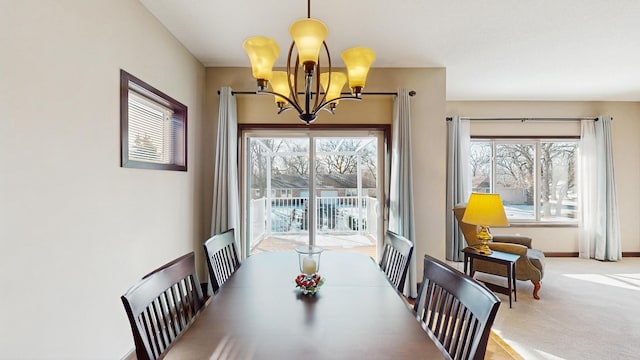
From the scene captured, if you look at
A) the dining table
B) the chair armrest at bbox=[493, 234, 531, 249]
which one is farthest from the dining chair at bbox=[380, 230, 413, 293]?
the chair armrest at bbox=[493, 234, 531, 249]

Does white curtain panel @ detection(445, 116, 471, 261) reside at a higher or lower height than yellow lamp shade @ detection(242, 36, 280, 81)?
lower

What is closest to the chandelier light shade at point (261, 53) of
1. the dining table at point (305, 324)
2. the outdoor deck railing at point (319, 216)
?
the dining table at point (305, 324)

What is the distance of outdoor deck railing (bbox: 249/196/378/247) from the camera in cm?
377

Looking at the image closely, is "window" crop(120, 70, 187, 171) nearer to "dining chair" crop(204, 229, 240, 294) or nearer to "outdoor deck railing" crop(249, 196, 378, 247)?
"dining chair" crop(204, 229, 240, 294)

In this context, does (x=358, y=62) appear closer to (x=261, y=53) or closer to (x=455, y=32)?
(x=261, y=53)

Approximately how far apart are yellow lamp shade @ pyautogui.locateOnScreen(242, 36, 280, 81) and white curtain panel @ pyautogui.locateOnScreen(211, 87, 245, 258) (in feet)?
6.13

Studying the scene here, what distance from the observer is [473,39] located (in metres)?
2.80

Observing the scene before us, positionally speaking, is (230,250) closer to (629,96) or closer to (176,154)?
(176,154)

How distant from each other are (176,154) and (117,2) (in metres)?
1.34

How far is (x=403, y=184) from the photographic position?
131 inches

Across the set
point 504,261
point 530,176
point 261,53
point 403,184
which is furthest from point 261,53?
point 530,176

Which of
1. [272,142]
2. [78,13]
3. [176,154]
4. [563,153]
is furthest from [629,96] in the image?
[78,13]

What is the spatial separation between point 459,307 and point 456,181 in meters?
3.87

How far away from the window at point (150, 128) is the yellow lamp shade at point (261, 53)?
1127mm
